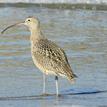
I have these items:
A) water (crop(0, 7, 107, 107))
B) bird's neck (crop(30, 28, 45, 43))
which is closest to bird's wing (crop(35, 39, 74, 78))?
bird's neck (crop(30, 28, 45, 43))

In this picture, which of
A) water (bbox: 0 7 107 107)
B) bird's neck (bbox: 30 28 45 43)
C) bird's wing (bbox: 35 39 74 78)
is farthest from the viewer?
bird's neck (bbox: 30 28 45 43)

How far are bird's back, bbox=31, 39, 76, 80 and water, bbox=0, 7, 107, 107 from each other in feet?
1.18

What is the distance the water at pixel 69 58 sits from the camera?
11.1m

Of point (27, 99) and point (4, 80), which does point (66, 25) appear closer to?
point (4, 80)

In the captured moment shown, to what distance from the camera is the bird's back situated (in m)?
11.4

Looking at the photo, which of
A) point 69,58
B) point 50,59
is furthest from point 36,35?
point 69,58

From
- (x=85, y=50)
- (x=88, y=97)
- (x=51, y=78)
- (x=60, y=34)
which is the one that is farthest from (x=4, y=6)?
(x=88, y=97)

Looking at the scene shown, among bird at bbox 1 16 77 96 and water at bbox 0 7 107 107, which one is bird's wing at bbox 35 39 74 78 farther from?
water at bbox 0 7 107 107

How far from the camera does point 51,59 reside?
38.2ft

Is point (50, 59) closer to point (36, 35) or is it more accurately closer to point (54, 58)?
point (54, 58)

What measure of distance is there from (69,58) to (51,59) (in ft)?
8.00

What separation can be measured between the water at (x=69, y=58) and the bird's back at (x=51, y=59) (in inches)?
14.2

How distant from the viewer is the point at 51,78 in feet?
41.5

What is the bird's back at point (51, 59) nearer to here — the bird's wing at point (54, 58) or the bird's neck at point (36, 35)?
the bird's wing at point (54, 58)
